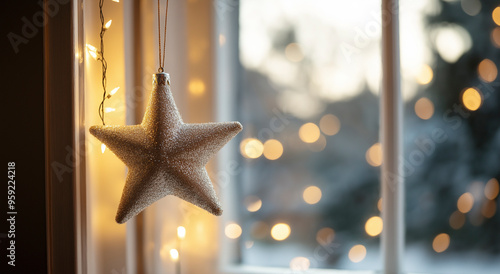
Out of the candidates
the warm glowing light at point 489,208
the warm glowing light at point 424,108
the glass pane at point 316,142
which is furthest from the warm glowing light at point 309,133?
the warm glowing light at point 489,208

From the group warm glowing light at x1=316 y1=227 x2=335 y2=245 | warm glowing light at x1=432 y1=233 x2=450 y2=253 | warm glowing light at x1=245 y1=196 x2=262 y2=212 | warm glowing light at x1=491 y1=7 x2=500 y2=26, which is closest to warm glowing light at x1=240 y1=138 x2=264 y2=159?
warm glowing light at x1=245 y1=196 x2=262 y2=212

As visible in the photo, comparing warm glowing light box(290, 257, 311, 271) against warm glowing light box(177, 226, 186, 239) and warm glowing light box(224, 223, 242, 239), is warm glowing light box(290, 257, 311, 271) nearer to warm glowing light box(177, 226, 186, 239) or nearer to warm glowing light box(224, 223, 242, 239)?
warm glowing light box(224, 223, 242, 239)

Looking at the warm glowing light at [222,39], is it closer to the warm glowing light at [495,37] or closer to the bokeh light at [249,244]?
the bokeh light at [249,244]

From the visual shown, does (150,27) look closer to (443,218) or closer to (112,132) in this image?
(112,132)

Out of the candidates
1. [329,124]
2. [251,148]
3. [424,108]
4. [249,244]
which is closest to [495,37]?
[424,108]

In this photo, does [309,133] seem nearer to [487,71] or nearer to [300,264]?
[300,264]

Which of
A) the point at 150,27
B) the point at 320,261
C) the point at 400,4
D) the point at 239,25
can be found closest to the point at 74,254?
the point at 150,27
